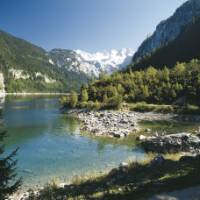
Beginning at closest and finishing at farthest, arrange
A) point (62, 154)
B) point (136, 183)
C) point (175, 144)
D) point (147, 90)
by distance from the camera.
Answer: point (136, 183)
point (175, 144)
point (62, 154)
point (147, 90)

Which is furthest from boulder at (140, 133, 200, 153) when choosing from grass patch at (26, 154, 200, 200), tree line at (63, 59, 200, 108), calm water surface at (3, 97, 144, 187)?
tree line at (63, 59, 200, 108)

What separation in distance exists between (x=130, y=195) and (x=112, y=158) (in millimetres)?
23744

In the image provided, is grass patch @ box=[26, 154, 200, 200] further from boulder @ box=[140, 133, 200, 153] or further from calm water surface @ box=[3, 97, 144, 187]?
boulder @ box=[140, 133, 200, 153]

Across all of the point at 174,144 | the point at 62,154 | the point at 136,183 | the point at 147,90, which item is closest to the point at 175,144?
the point at 174,144

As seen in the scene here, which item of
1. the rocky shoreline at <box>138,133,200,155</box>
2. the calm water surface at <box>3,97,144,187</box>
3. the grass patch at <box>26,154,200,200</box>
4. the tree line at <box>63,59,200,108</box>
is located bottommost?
the calm water surface at <box>3,97,144,187</box>

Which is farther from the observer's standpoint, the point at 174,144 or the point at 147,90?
the point at 147,90

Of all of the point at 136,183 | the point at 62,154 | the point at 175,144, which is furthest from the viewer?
the point at 62,154

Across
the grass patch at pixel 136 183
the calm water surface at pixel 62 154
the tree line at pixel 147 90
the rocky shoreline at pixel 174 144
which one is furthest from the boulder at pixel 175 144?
the tree line at pixel 147 90

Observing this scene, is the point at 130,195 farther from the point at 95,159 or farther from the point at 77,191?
the point at 95,159

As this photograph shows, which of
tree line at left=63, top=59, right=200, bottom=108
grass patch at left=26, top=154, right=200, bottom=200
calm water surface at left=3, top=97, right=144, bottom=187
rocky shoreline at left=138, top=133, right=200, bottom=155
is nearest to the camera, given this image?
grass patch at left=26, top=154, right=200, bottom=200

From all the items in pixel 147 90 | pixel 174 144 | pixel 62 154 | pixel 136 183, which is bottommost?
pixel 62 154

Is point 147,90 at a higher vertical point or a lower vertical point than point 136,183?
higher

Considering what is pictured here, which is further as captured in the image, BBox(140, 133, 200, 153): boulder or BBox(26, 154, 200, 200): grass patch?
BBox(140, 133, 200, 153): boulder

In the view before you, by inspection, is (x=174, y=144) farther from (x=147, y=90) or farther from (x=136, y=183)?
(x=147, y=90)
